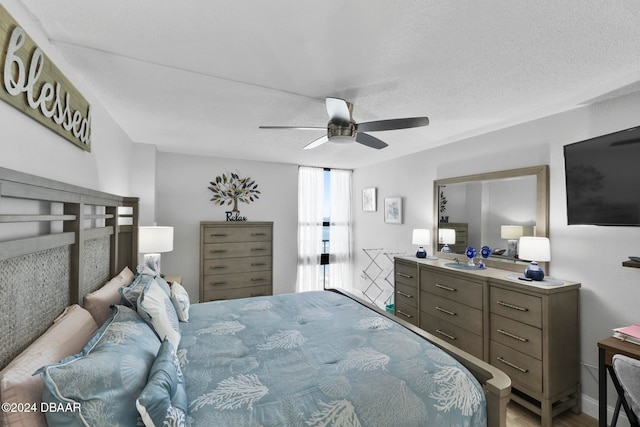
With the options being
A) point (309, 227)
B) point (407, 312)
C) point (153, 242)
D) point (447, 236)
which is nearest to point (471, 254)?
point (447, 236)

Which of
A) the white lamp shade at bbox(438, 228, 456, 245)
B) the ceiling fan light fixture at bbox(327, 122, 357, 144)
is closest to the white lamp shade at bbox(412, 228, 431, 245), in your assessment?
the white lamp shade at bbox(438, 228, 456, 245)

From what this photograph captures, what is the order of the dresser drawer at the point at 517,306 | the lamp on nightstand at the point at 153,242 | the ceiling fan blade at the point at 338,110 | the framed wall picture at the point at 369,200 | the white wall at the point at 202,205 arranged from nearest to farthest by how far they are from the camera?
1. the ceiling fan blade at the point at 338,110
2. the dresser drawer at the point at 517,306
3. the lamp on nightstand at the point at 153,242
4. the white wall at the point at 202,205
5. the framed wall picture at the point at 369,200

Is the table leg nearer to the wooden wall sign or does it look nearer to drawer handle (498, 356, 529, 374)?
drawer handle (498, 356, 529, 374)

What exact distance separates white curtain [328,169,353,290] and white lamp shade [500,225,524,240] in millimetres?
2976

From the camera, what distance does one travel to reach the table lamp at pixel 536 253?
2375 mm

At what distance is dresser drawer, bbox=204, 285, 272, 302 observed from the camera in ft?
13.4

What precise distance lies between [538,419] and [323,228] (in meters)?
3.86

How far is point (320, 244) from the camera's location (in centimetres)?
541

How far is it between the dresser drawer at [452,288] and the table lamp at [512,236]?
58cm

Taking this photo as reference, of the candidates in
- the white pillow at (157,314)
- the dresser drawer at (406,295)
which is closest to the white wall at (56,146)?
the white pillow at (157,314)

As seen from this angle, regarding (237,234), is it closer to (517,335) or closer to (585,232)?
(517,335)

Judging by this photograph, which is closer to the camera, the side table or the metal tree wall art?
the side table

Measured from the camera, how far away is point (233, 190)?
184 inches

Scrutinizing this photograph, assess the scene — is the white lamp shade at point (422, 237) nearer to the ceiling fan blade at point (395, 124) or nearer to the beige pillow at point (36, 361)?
A: the ceiling fan blade at point (395, 124)
